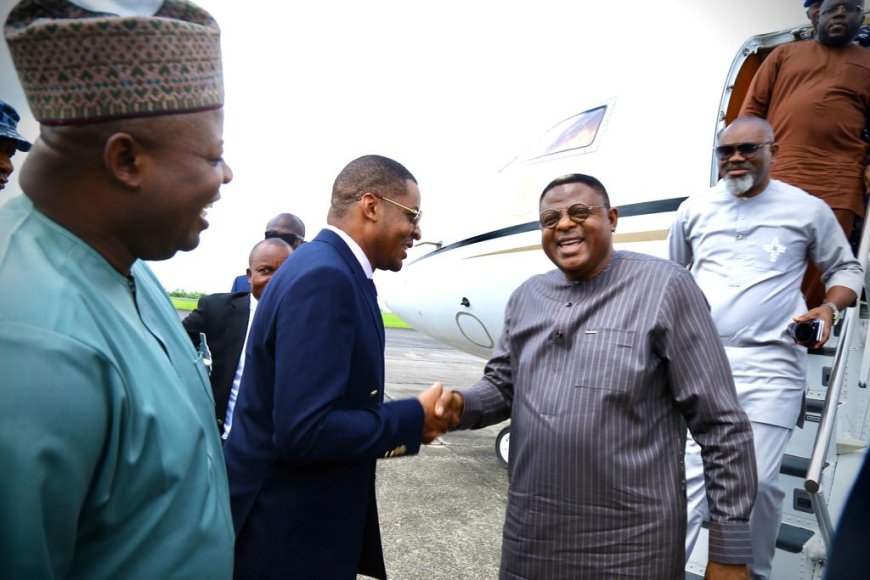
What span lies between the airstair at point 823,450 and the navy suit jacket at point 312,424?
66.3 inches

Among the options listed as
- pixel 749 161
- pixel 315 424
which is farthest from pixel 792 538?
pixel 315 424

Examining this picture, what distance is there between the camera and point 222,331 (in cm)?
303

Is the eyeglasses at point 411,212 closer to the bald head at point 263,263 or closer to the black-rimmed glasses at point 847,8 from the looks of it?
the bald head at point 263,263

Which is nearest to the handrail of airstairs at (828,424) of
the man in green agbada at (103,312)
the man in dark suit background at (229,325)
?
the man in green agbada at (103,312)

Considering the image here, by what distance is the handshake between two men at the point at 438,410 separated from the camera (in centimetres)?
168

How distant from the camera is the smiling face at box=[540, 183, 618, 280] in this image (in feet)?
5.86

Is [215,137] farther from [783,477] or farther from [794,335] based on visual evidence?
[783,477]

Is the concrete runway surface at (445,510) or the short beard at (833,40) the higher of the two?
the short beard at (833,40)

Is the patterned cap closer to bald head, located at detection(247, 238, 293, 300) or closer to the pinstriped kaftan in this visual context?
the pinstriped kaftan

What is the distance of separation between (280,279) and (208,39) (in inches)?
29.4

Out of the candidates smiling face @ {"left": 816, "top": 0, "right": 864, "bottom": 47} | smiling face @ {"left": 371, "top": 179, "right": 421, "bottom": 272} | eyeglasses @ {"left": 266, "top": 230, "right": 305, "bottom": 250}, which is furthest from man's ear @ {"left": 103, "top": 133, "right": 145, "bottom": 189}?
smiling face @ {"left": 816, "top": 0, "right": 864, "bottom": 47}

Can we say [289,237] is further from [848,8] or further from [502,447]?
[848,8]

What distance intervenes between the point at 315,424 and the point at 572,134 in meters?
4.17

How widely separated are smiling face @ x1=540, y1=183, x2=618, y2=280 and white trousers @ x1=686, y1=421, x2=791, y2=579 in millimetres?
1223
